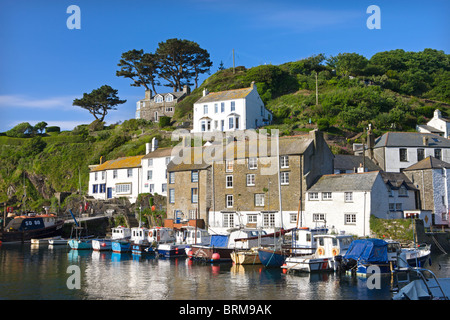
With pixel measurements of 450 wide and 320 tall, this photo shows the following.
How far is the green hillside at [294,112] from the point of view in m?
71.7

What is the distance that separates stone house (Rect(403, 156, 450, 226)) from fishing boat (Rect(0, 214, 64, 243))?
46.0m

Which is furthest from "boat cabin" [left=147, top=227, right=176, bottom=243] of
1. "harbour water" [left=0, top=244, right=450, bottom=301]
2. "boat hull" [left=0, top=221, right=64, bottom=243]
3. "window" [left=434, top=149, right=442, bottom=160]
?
"window" [left=434, top=149, right=442, bottom=160]

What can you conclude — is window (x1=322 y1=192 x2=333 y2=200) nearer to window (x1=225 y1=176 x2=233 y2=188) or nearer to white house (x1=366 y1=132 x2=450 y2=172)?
Result: window (x1=225 y1=176 x2=233 y2=188)

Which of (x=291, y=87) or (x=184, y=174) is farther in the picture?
(x=291, y=87)

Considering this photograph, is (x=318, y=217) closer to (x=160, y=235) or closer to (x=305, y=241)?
(x=305, y=241)

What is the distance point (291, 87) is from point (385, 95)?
785 inches

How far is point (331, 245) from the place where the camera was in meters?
32.0

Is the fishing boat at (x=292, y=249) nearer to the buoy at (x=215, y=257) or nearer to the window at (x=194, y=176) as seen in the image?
the buoy at (x=215, y=257)

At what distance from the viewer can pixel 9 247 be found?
169 ft

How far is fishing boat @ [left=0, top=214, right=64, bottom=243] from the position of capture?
5666cm

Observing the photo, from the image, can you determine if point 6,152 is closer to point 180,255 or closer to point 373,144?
point 180,255

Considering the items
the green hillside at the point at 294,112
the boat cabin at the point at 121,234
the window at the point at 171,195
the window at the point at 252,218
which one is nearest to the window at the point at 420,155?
the green hillside at the point at 294,112

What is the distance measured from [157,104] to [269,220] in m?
59.2
